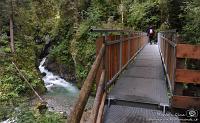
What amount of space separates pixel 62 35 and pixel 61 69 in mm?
5321

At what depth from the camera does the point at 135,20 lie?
97.1ft

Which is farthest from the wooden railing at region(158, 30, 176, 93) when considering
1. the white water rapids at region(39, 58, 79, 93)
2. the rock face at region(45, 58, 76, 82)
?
the rock face at region(45, 58, 76, 82)

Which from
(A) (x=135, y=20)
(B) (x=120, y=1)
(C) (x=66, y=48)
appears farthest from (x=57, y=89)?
(B) (x=120, y=1)

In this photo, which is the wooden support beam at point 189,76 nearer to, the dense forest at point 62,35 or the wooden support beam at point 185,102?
the wooden support beam at point 185,102

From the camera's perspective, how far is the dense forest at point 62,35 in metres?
24.4

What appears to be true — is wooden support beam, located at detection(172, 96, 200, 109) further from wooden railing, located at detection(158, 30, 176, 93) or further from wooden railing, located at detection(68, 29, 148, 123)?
wooden railing, located at detection(68, 29, 148, 123)

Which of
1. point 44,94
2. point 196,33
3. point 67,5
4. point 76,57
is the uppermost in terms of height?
point 67,5

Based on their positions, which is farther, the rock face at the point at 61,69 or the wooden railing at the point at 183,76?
the rock face at the point at 61,69

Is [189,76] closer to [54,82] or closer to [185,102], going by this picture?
[185,102]

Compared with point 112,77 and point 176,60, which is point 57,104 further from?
point 176,60

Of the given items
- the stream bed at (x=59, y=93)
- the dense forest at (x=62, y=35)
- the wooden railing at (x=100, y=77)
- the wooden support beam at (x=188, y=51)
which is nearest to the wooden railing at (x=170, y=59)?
the wooden support beam at (x=188, y=51)

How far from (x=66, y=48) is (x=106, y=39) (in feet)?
81.2

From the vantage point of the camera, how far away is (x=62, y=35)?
3272 cm

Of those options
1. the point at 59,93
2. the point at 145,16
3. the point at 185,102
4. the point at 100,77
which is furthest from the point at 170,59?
the point at 145,16
